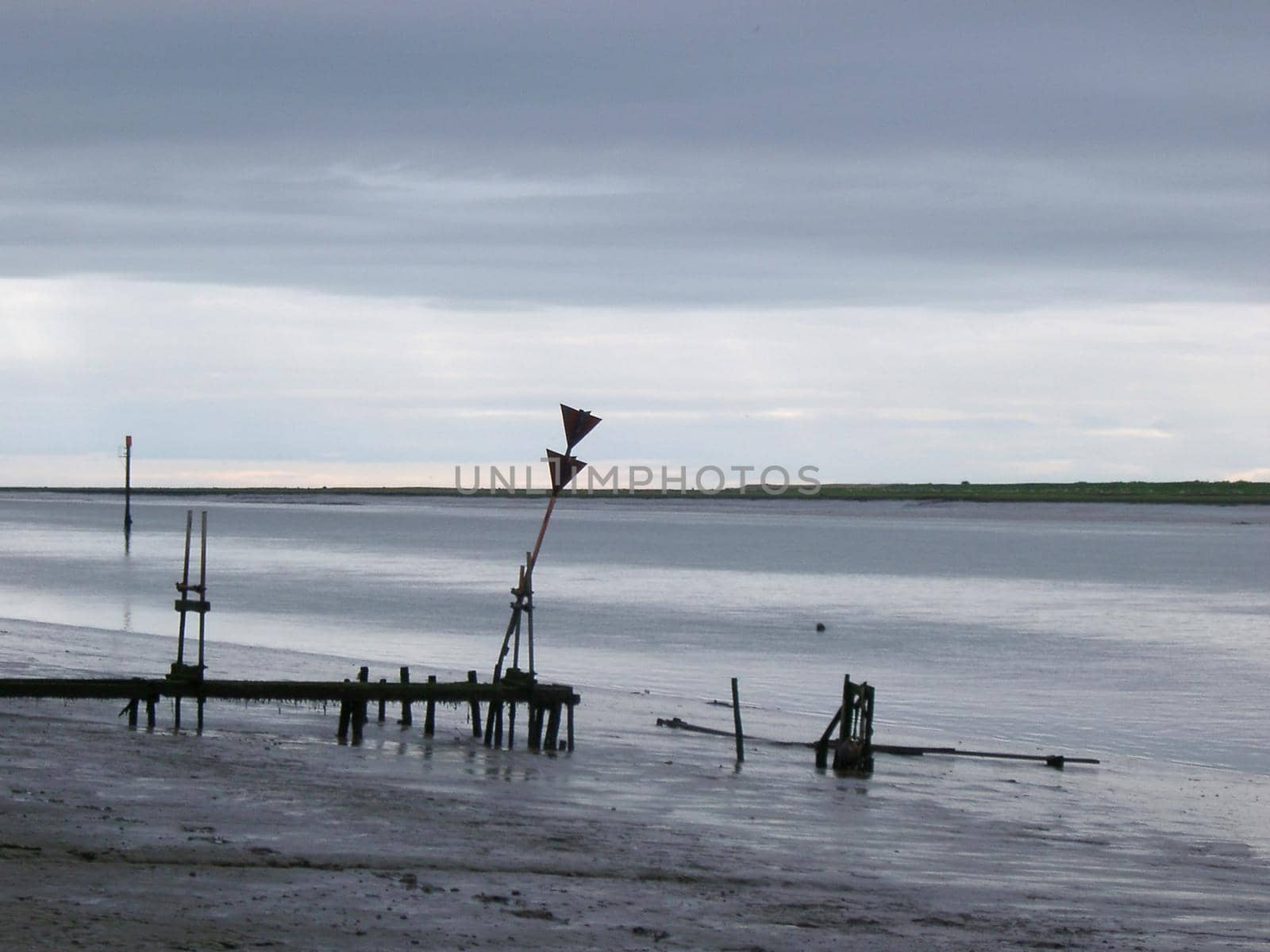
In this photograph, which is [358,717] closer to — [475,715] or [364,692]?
[364,692]

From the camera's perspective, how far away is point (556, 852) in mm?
12531

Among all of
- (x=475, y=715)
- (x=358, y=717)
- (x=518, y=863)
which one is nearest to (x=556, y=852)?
(x=518, y=863)

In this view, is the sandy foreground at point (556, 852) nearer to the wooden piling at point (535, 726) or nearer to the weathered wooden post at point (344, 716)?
the weathered wooden post at point (344, 716)

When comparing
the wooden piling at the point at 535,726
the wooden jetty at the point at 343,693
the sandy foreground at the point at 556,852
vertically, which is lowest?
the sandy foreground at the point at 556,852

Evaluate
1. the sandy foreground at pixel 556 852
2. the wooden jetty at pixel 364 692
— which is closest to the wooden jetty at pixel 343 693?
the wooden jetty at pixel 364 692

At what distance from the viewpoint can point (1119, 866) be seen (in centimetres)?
1429

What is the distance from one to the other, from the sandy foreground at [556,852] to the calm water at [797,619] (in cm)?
656

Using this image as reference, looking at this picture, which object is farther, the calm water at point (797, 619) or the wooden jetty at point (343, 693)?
the calm water at point (797, 619)

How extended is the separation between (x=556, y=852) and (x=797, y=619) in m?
36.3

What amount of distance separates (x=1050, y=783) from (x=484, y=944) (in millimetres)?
12284

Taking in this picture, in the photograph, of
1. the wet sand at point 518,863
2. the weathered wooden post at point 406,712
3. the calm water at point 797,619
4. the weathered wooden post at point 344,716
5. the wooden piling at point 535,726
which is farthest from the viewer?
the calm water at point 797,619

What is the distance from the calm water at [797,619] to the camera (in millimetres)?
28422

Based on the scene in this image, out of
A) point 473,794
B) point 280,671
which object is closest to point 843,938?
point 473,794

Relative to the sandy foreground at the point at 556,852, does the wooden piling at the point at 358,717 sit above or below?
above
